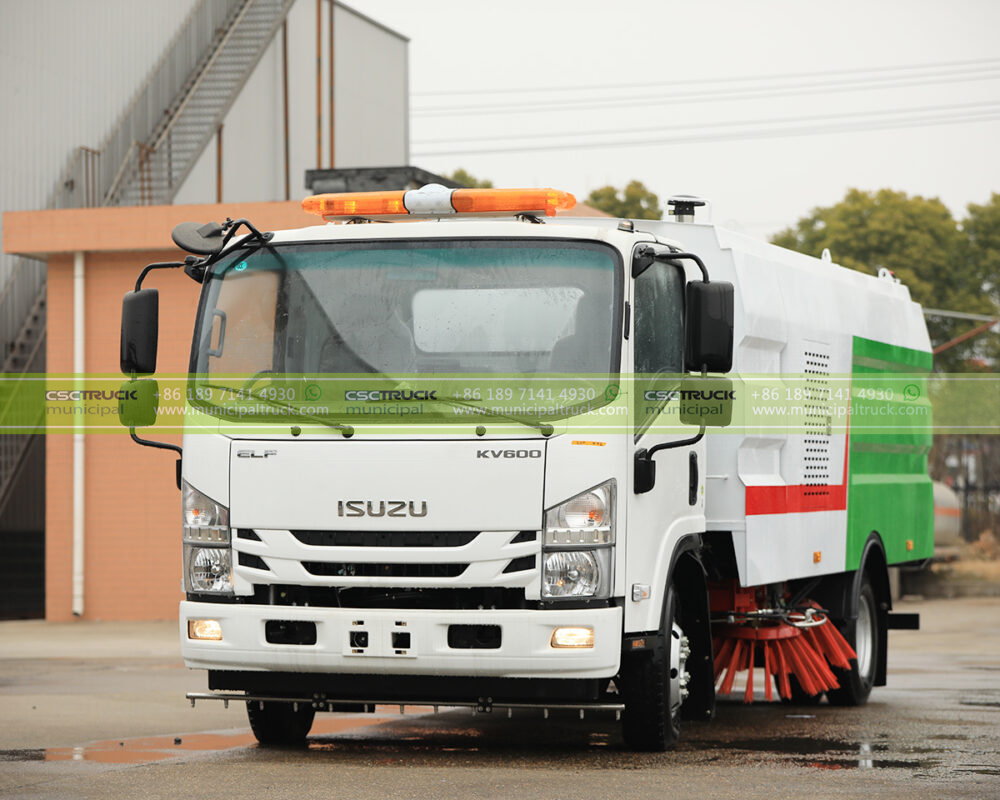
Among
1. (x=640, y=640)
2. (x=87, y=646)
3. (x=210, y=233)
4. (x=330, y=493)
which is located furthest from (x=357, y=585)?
(x=87, y=646)

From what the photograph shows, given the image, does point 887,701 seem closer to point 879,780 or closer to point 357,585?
point 879,780

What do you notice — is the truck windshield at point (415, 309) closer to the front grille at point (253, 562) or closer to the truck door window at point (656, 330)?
the truck door window at point (656, 330)

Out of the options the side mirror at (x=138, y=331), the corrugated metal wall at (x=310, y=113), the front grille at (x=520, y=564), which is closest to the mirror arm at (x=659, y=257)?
the front grille at (x=520, y=564)

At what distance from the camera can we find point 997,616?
2472 centimetres

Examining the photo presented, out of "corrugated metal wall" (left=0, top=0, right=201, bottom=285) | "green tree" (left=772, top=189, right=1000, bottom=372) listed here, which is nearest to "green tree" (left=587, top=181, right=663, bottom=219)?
"green tree" (left=772, top=189, right=1000, bottom=372)

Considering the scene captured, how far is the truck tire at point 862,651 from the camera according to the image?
12.6 meters

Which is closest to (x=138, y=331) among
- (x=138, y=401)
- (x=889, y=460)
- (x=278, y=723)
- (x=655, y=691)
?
(x=138, y=401)

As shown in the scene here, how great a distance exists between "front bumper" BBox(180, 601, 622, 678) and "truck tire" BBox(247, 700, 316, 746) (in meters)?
1.23

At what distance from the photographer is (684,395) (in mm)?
9258

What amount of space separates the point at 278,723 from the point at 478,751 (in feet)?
3.82

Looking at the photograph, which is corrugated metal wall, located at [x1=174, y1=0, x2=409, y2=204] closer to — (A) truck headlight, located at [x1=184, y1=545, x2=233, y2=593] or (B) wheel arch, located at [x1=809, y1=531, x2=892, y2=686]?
(B) wheel arch, located at [x1=809, y1=531, x2=892, y2=686]

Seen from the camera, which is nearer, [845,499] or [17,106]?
[845,499]

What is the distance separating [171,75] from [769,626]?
19511 mm

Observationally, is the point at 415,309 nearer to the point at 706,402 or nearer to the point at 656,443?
the point at 656,443
